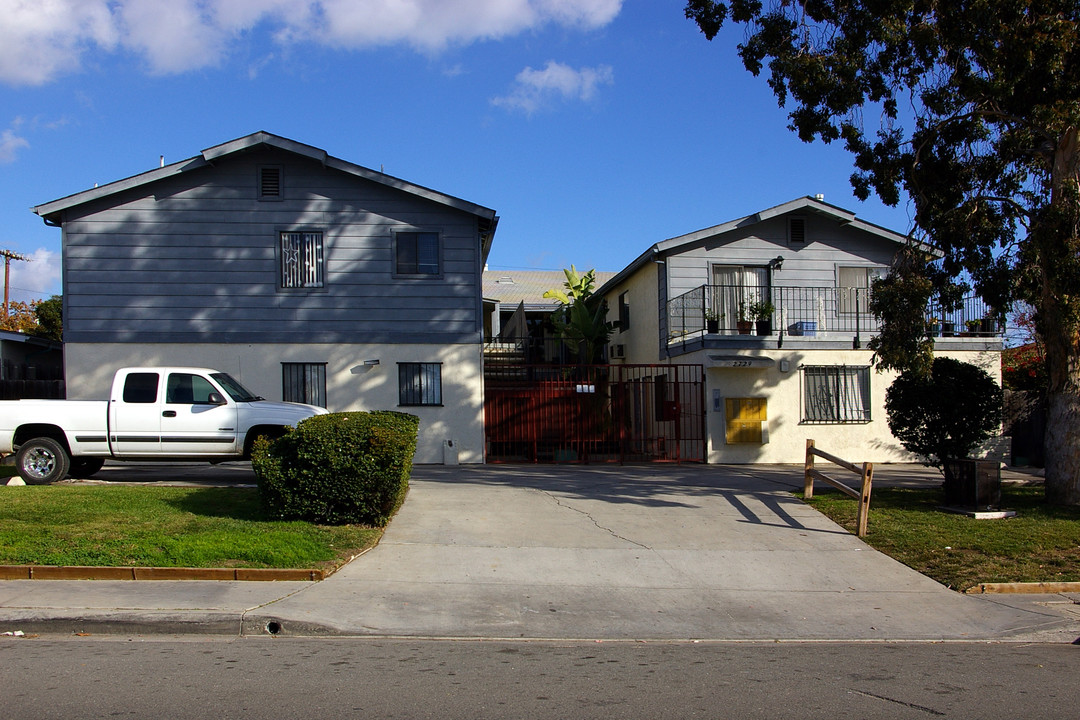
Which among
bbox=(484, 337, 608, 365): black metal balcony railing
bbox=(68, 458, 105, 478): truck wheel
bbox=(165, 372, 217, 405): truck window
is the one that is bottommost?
bbox=(68, 458, 105, 478): truck wheel

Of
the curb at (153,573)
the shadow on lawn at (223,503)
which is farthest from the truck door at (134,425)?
the curb at (153,573)

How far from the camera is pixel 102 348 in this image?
722 inches

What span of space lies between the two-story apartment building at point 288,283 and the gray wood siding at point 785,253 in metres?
5.72

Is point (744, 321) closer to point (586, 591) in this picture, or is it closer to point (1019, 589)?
point (1019, 589)

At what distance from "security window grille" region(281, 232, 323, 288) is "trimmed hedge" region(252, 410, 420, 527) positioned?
27.9 ft

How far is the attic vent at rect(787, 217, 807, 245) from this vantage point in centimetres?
2220

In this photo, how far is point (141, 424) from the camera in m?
13.3

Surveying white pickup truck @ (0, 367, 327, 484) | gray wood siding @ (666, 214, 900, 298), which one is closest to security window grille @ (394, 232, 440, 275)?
gray wood siding @ (666, 214, 900, 298)

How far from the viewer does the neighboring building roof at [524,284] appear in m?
37.4

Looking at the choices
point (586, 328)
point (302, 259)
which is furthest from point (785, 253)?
point (302, 259)

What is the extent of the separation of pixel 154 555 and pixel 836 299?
17.9m

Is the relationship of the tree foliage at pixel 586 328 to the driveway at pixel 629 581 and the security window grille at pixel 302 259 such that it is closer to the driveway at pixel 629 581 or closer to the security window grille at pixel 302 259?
the security window grille at pixel 302 259

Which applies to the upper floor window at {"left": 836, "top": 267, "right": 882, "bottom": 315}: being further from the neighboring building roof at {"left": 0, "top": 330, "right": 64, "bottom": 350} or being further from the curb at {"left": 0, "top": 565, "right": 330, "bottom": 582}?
the neighboring building roof at {"left": 0, "top": 330, "right": 64, "bottom": 350}

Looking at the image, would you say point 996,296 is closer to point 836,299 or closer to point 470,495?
point 836,299
